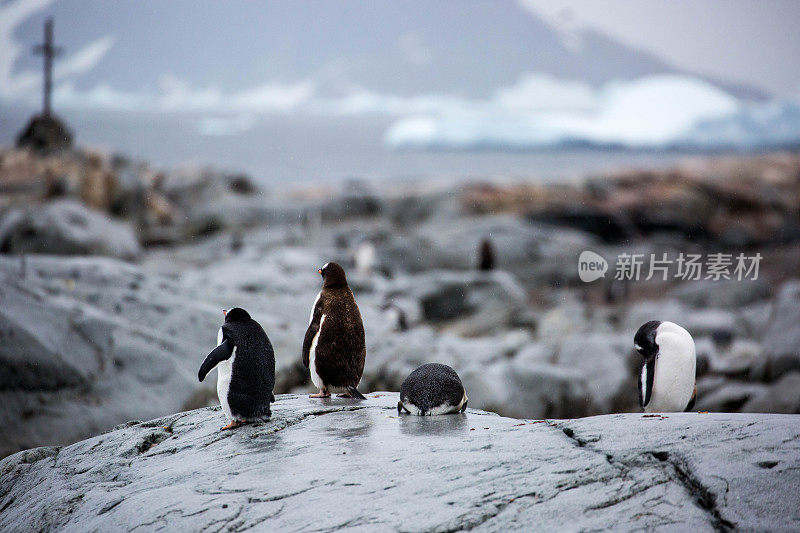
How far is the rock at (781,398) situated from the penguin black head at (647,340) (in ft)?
12.2

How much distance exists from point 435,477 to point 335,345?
1474 millimetres

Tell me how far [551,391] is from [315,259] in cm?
512

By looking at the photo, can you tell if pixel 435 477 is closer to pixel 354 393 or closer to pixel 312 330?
pixel 354 393

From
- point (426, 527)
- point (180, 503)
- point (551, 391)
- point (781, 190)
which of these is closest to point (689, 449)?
point (426, 527)

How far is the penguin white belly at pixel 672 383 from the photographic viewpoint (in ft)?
12.5

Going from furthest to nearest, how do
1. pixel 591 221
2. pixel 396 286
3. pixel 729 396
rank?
pixel 591 221 < pixel 396 286 < pixel 729 396

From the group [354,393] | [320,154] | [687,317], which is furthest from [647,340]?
[320,154]

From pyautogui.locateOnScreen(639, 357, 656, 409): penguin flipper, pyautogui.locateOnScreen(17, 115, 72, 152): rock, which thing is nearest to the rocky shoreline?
pyautogui.locateOnScreen(17, 115, 72, 152): rock

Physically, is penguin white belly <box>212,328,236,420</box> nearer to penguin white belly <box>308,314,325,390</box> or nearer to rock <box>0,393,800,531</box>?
rock <box>0,393,800,531</box>

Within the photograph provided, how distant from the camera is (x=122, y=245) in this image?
10078 millimetres

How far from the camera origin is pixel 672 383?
383cm

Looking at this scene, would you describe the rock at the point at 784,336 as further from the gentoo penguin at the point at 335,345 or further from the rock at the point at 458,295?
the gentoo penguin at the point at 335,345

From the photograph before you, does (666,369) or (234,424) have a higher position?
(666,369)

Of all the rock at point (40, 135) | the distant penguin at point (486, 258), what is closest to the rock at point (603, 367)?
the distant penguin at point (486, 258)
